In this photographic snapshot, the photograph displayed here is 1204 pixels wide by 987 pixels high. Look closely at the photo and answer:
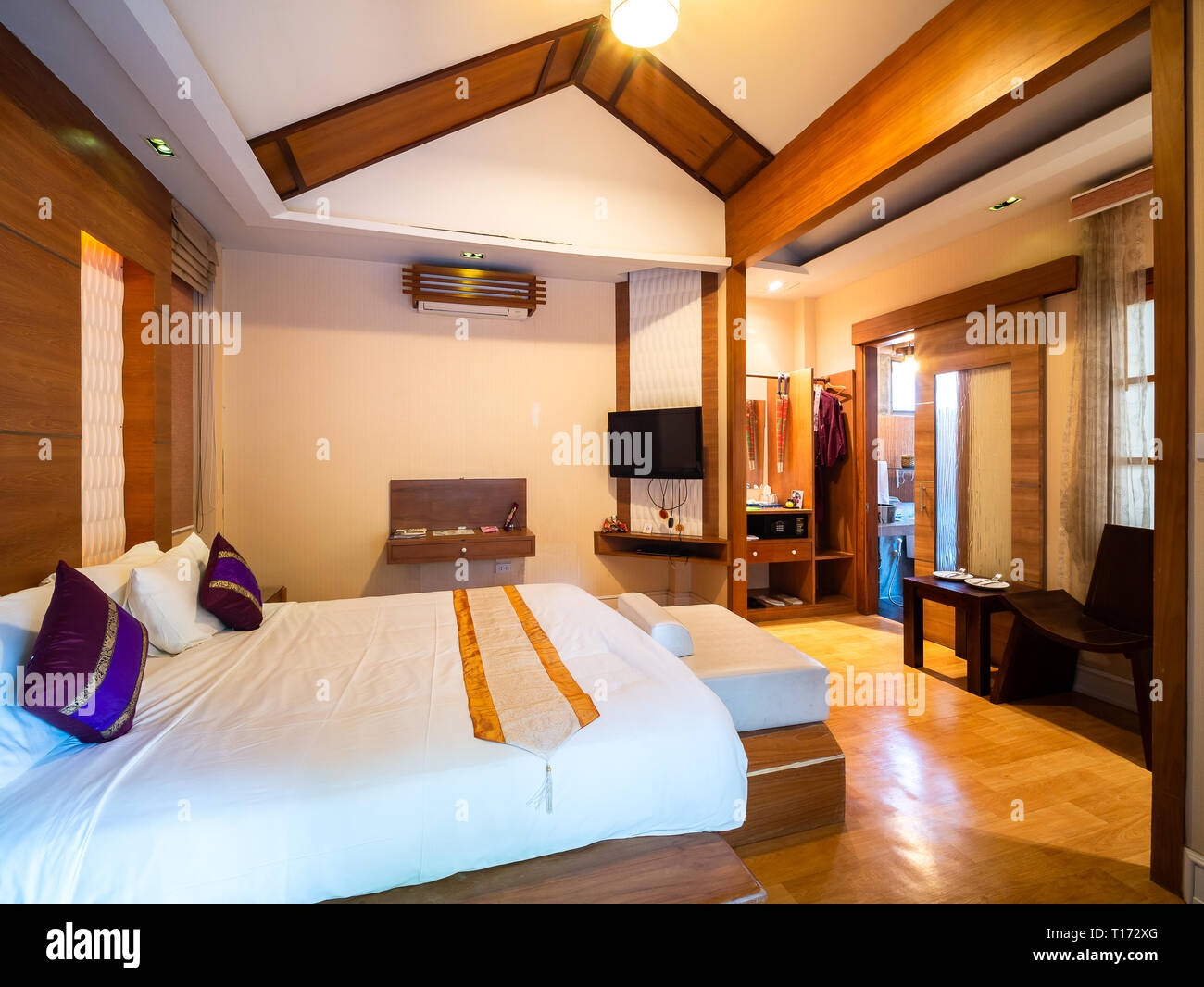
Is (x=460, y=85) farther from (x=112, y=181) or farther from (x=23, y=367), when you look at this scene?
(x=23, y=367)

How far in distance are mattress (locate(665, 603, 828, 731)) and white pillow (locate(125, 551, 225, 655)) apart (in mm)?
1849

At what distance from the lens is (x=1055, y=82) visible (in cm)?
201

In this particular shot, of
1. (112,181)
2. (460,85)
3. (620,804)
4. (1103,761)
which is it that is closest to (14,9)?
(112,181)

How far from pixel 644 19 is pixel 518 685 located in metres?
2.76

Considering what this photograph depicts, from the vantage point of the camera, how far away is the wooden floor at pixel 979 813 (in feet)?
5.58

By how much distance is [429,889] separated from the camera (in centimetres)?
125

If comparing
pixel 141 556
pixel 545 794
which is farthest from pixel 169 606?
pixel 545 794

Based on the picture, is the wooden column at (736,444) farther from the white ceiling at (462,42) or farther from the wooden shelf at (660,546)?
the white ceiling at (462,42)

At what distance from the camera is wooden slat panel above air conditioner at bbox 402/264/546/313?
3.96 metres

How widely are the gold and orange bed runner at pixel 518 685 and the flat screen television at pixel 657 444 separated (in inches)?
80.8

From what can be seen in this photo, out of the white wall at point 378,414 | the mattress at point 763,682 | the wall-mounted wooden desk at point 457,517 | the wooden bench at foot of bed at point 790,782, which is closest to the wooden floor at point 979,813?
the wooden bench at foot of bed at point 790,782
